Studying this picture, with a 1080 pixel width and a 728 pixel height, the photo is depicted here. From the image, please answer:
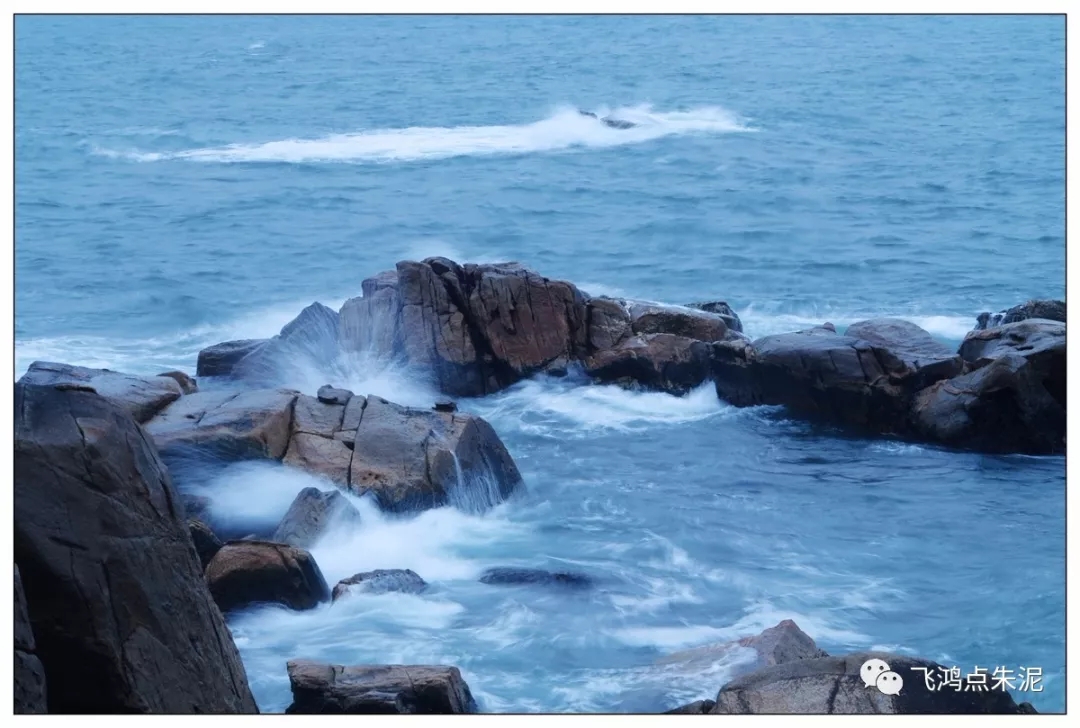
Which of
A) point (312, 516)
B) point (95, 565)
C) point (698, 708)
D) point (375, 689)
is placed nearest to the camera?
point (95, 565)

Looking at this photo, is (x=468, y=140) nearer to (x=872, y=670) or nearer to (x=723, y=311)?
(x=723, y=311)

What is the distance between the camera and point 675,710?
29.5 feet

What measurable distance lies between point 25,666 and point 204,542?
15.6 feet

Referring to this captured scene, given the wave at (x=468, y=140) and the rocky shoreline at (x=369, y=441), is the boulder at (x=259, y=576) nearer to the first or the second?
the rocky shoreline at (x=369, y=441)

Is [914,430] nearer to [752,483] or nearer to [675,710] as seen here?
[752,483]

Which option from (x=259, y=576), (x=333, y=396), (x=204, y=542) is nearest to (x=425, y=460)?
(x=333, y=396)

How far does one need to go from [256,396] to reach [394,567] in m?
2.93

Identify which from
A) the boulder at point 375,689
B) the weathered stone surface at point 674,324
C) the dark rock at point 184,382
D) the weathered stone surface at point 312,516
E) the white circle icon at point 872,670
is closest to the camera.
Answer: the white circle icon at point 872,670

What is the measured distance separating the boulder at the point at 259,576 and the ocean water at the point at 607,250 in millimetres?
209

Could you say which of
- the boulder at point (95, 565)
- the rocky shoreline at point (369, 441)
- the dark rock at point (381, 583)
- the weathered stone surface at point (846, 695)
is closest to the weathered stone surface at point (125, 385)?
the rocky shoreline at point (369, 441)

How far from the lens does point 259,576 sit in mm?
11266

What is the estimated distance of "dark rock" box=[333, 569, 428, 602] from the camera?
11.8 metres

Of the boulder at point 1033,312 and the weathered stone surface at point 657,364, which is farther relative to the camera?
the boulder at point 1033,312

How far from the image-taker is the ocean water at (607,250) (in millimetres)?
11852
